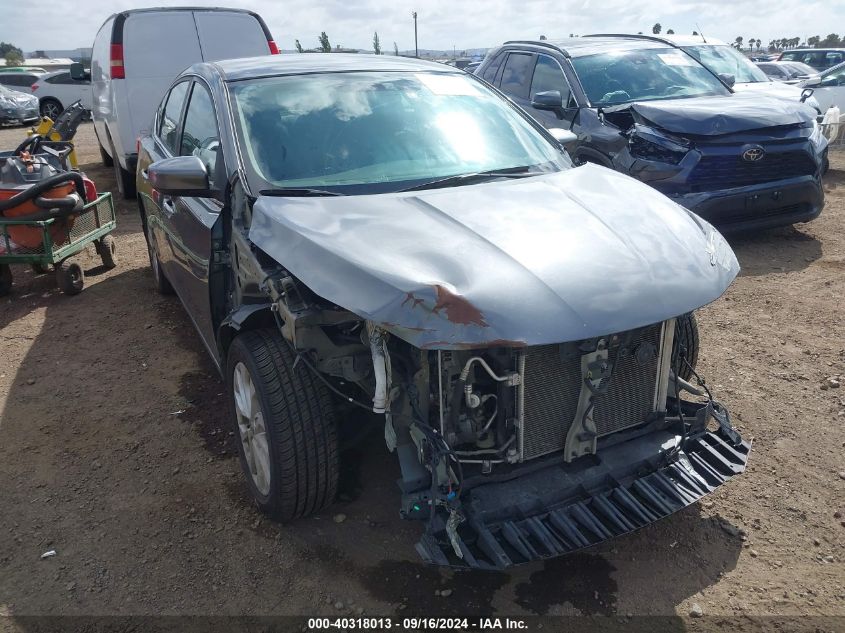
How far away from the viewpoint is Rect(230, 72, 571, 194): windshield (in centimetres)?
304

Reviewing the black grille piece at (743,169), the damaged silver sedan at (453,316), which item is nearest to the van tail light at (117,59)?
the damaged silver sedan at (453,316)

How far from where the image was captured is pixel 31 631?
245 cm

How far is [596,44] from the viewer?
7461 mm

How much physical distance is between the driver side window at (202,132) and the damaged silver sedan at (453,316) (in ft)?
0.20

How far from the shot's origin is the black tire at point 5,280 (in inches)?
223

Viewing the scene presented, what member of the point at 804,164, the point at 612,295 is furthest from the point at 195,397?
the point at 804,164

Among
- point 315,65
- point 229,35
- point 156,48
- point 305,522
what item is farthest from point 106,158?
point 305,522

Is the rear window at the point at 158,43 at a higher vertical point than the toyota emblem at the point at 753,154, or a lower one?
higher

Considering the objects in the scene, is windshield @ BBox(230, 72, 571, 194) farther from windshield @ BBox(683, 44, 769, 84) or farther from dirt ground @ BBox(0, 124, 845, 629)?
windshield @ BBox(683, 44, 769, 84)

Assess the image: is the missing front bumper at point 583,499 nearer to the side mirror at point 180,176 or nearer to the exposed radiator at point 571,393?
the exposed radiator at point 571,393

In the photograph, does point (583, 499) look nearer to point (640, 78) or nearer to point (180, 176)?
point (180, 176)

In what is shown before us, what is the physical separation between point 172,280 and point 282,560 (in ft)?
8.25

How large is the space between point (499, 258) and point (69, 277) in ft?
15.3

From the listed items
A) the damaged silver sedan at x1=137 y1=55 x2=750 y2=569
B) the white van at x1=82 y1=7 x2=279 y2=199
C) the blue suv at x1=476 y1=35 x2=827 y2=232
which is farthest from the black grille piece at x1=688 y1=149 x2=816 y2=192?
the white van at x1=82 y1=7 x2=279 y2=199
